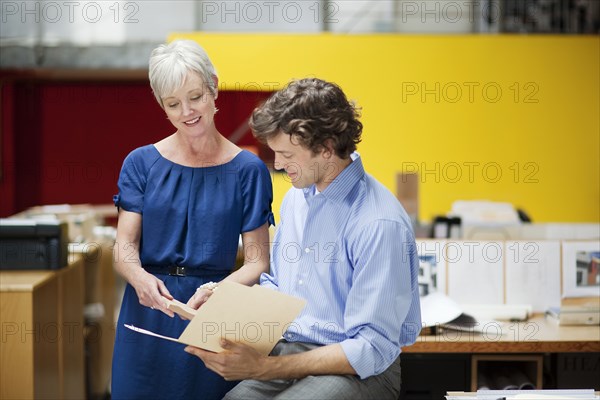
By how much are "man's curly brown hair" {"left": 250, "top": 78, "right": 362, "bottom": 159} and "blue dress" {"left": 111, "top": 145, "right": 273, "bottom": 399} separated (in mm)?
393

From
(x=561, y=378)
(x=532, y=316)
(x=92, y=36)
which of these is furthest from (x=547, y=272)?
(x=92, y=36)

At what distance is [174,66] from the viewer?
7.73 ft

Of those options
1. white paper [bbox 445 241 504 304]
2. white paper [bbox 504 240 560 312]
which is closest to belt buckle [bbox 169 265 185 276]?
white paper [bbox 445 241 504 304]

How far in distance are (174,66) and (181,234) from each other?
504 mm

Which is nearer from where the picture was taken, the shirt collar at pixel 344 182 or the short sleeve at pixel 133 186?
the shirt collar at pixel 344 182

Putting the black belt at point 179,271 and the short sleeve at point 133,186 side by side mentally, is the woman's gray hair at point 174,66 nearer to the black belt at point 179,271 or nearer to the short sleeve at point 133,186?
the short sleeve at point 133,186

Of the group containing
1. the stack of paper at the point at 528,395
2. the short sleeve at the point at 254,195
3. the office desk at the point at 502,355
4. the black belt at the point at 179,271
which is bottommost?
the office desk at the point at 502,355

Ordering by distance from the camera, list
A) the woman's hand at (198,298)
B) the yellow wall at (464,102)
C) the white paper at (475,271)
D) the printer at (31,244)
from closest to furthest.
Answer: the woman's hand at (198,298), the printer at (31,244), the white paper at (475,271), the yellow wall at (464,102)

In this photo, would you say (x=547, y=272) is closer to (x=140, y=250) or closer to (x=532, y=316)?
(x=532, y=316)

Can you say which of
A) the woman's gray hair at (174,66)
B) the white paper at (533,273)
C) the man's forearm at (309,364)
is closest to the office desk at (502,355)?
the white paper at (533,273)

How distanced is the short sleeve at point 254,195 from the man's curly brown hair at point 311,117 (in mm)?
362

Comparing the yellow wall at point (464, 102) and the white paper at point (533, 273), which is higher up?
the yellow wall at point (464, 102)

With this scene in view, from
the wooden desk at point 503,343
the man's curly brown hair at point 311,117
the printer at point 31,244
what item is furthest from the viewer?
the printer at point 31,244

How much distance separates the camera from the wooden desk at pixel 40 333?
3.43m
